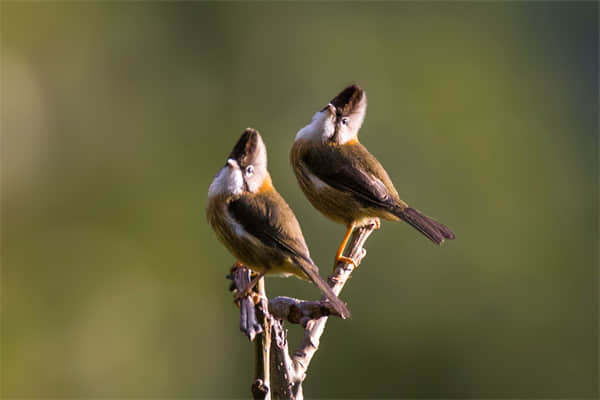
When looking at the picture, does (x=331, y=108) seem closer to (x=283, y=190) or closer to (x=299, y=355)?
(x=299, y=355)

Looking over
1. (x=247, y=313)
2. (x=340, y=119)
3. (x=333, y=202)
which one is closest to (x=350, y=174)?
(x=333, y=202)

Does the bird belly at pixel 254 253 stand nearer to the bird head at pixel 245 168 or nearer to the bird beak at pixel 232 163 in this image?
the bird head at pixel 245 168

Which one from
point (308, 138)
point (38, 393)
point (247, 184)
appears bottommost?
point (38, 393)

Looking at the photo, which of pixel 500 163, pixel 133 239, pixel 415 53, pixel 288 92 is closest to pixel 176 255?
pixel 133 239

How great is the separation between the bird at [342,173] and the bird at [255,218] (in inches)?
36.9

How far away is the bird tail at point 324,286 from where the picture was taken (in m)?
2.58

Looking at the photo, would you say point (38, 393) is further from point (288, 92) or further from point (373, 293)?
point (288, 92)

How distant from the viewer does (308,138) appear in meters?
4.27

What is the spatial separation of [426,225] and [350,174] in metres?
0.58

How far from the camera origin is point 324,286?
279 centimetres

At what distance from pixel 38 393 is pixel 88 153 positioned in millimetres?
5390

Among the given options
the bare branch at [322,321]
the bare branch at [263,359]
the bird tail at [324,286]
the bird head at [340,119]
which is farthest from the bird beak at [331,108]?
the bare branch at [263,359]

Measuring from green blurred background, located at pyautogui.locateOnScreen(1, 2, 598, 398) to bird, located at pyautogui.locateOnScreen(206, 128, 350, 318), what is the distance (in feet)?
16.3

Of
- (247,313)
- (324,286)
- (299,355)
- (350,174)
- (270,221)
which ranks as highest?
(350,174)
